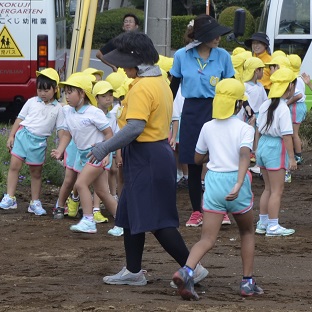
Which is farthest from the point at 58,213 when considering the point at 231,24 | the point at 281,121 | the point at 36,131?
the point at 231,24

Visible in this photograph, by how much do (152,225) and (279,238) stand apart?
2.52 metres

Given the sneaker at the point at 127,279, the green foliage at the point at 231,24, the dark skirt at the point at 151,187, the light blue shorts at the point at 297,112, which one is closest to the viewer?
the dark skirt at the point at 151,187

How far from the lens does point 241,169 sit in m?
6.54

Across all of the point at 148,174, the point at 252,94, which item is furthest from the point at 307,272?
the point at 252,94

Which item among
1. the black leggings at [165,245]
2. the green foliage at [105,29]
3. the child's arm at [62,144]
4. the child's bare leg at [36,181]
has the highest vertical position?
the child's arm at [62,144]

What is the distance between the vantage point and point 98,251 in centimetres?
809

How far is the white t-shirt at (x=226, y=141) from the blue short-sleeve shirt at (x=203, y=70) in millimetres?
2335

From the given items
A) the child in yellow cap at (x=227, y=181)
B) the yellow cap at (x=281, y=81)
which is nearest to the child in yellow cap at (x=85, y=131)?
the yellow cap at (x=281, y=81)

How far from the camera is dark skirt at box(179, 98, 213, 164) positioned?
9203mm

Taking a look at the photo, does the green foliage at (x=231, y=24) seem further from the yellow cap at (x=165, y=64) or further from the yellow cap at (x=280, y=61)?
the yellow cap at (x=165, y=64)

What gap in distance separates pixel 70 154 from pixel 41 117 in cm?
59

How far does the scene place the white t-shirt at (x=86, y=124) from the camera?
29.3 ft

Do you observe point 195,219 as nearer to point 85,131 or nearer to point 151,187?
point 85,131

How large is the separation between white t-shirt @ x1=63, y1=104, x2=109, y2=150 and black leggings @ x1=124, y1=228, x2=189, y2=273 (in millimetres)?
2294
